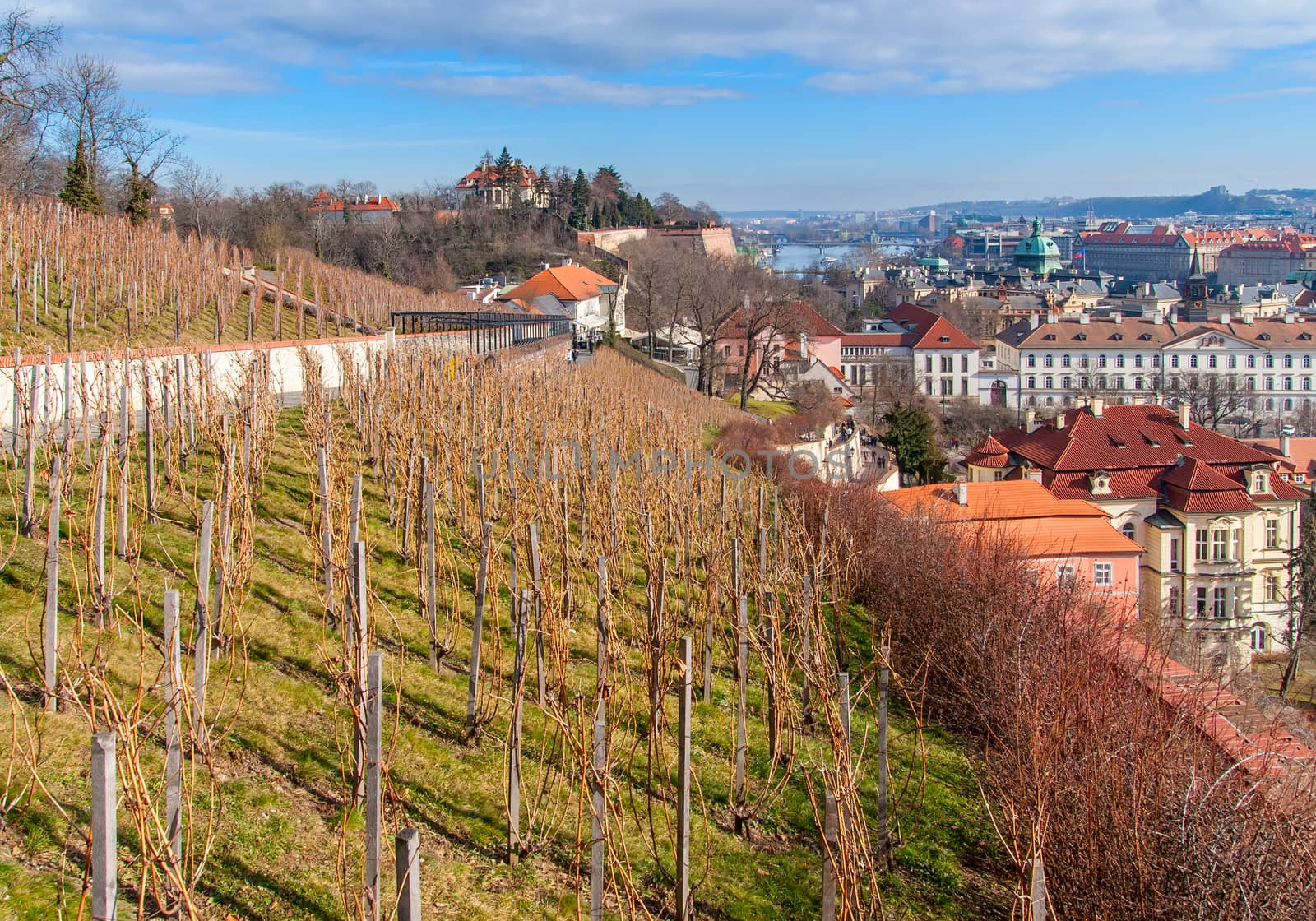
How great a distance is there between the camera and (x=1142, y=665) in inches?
382

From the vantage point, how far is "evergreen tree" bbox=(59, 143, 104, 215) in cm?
2645

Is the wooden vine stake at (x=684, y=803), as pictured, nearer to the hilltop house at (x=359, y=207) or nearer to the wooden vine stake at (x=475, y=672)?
the wooden vine stake at (x=475, y=672)

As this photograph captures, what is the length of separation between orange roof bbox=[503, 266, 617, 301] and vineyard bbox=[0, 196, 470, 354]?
99.3 ft

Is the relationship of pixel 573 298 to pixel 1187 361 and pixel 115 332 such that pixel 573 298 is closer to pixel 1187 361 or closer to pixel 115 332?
pixel 115 332

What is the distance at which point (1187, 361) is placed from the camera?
71.4 m

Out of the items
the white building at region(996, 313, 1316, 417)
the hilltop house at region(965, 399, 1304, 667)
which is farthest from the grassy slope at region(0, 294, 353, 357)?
the white building at region(996, 313, 1316, 417)

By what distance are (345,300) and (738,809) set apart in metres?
21.0

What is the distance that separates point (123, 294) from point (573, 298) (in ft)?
125

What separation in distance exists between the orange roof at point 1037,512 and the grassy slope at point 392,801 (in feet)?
50.2

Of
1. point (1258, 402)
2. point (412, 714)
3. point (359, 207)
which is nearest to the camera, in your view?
point (412, 714)

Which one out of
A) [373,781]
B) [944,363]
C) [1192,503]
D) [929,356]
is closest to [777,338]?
[929,356]

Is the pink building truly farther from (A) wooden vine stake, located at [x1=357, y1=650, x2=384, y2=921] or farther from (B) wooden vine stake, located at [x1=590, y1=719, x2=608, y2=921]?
(A) wooden vine stake, located at [x1=357, y1=650, x2=384, y2=921]

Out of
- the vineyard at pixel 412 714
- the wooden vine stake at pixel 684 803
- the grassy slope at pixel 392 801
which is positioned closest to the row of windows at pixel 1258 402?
the vineyard at pixel 412 714

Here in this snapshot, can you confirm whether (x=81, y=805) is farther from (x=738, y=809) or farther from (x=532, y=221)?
(x=532, y=221)
